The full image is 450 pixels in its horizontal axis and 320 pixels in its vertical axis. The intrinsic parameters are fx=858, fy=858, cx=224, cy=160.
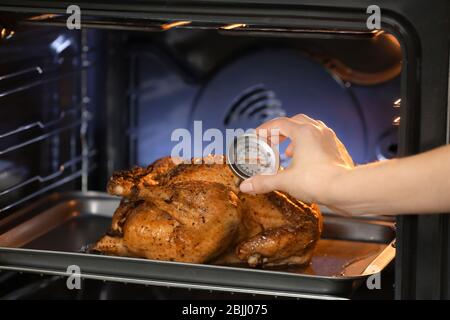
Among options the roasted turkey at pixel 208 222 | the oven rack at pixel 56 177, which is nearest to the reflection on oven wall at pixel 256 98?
the oven rack at pixel 56 177

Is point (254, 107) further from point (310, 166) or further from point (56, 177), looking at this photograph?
point (310, 166)

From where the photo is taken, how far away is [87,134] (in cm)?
205

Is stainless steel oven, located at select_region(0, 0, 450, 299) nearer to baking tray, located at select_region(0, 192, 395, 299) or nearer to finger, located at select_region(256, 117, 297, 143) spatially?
baking tray, located at select_region(0, 192, 395, 299)

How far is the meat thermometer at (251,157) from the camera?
135 centimetres

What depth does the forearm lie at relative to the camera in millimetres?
1186

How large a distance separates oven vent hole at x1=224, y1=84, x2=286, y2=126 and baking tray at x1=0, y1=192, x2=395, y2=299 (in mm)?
265

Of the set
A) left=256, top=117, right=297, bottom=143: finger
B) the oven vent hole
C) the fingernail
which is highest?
the oven vent hole

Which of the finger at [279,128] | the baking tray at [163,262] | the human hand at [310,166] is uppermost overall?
the finger at [279,128]

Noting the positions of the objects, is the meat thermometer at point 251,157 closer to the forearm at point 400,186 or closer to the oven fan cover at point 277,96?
the forearm at point 400,186

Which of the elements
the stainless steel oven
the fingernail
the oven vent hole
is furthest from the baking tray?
the oven vent hole

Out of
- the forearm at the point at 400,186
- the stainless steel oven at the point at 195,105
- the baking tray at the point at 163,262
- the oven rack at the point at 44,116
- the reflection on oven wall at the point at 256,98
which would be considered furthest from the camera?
the reflection on oven wall at the point at 256,98

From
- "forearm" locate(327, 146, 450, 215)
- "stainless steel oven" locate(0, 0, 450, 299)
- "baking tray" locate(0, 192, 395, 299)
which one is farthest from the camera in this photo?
"baking tray" locate(0, 192, 395, 299)

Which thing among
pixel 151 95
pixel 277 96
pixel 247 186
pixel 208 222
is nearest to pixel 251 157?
pixel 247 186
